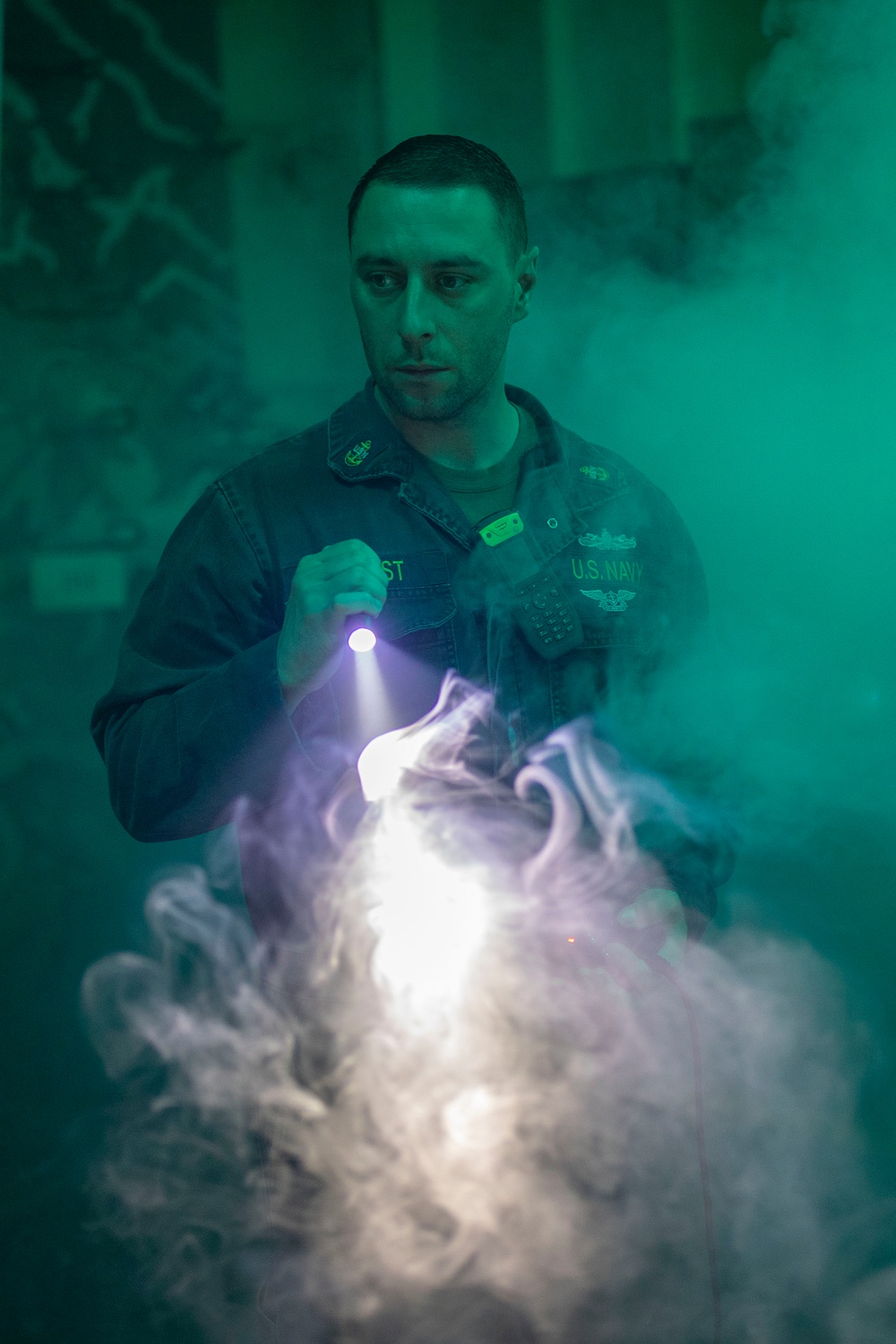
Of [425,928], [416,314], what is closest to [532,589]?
[416,314]

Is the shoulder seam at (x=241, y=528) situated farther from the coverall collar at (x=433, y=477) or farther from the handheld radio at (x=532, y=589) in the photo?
the handheld radio at (x=532, y=589)

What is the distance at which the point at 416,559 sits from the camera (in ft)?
5.51

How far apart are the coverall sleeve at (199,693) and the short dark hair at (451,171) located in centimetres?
54

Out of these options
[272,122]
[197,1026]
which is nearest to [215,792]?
[197,1026]

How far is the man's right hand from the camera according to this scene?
1327 mm

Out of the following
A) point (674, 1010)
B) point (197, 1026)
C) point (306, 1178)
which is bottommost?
point (197, 1026)

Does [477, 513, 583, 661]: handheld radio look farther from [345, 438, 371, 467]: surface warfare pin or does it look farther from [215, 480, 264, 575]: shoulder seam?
[215, 480, 264, 575]: shoulder seam

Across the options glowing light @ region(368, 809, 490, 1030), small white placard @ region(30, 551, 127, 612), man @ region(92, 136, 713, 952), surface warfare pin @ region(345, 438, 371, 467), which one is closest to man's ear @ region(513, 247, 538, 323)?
man @ region(92, 136, 713, 952)

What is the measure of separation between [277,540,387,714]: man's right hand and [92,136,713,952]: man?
0.05 meters

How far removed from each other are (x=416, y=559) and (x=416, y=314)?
1.19 ft

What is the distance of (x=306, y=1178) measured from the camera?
1680 mm

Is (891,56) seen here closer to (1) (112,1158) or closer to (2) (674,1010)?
(2) (674,1010)

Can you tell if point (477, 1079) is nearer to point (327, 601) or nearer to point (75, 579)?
point (327, 601)

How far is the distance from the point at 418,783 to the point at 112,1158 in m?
1.47
